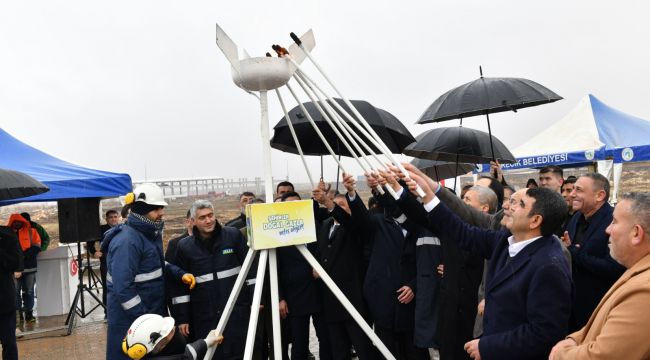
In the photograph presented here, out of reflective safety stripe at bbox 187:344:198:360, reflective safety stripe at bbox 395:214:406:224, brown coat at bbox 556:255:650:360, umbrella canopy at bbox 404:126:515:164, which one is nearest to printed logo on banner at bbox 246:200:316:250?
reflective safety stripe at bbox 187:344:198:360

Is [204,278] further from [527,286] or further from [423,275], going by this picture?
[527,286]

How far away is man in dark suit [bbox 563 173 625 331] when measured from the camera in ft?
10.7

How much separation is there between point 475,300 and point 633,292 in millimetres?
1868

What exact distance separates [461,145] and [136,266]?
4705mm

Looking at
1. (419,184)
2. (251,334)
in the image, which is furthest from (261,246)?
(419,184)

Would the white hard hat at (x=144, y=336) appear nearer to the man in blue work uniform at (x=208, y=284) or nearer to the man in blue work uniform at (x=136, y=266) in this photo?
the man in blue work uniform at (x=136, y=266)

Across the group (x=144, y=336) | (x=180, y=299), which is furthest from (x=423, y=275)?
(x=144, y=336)

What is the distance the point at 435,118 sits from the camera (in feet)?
16.0

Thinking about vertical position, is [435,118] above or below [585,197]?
above

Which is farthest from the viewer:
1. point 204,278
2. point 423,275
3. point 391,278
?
point 391,278

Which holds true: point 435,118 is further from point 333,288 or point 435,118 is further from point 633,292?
point 633,292

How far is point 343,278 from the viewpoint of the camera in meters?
4.39

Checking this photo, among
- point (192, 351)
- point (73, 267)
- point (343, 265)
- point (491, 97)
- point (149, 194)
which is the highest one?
point (491, 97)

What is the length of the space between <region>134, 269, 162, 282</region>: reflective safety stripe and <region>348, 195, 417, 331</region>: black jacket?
174 cm
